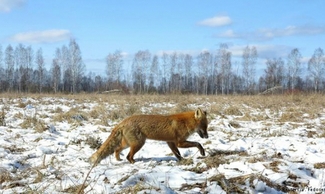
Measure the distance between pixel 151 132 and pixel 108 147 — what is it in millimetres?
989

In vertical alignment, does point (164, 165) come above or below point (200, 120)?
below

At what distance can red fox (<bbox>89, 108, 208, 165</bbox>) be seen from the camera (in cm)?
647

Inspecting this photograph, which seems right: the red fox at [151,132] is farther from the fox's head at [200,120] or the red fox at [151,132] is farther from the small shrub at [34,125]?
the small shrub at [34,125]

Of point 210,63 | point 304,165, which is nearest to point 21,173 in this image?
point 304,165

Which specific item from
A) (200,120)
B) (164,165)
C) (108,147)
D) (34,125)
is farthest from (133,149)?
(34,125)

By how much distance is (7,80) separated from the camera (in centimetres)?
7562

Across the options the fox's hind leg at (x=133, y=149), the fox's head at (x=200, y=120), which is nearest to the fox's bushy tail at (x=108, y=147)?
the fox's hind leg at (x=133, y=149)

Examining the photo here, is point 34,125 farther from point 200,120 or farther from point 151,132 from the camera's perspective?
point 200,120

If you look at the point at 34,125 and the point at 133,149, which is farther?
the point at 34,125

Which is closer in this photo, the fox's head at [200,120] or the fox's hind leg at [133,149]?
the fox's hind leg at [133,149]

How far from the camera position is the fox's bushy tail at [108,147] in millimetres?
6160

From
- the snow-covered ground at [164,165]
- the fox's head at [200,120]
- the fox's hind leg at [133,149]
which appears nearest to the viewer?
the snow-covered ground at [164,165]

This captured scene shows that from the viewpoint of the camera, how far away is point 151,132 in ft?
22.3

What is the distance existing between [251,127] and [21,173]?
784 centimetres
